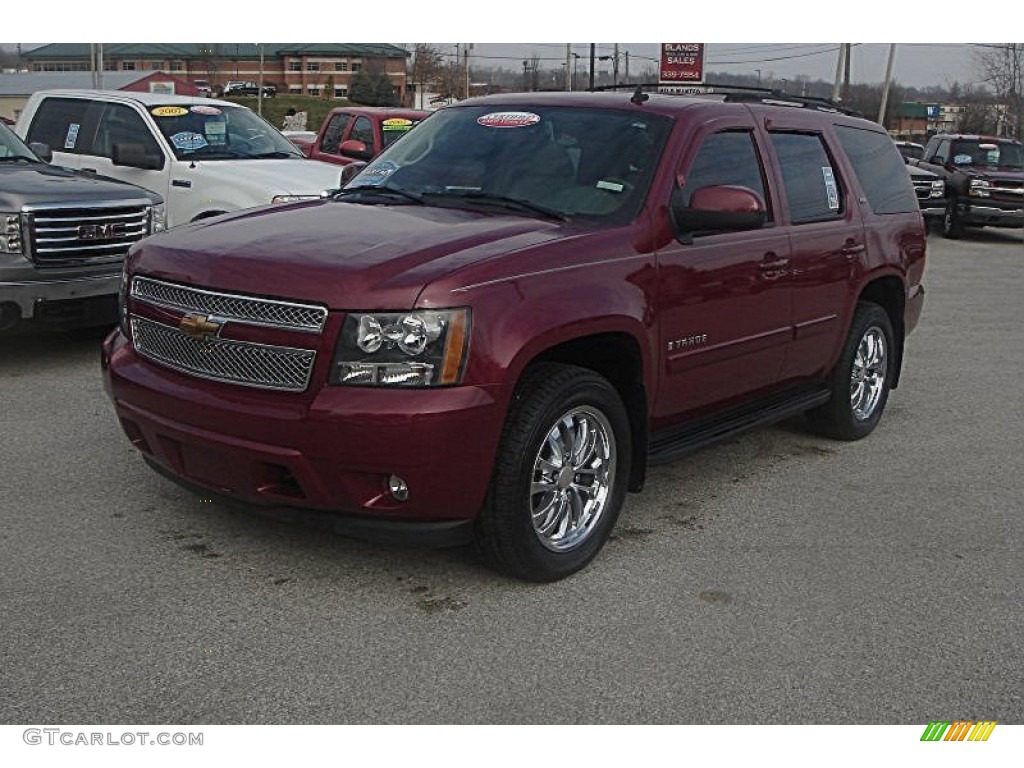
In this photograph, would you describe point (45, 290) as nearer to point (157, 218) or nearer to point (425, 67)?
point (157, 218)

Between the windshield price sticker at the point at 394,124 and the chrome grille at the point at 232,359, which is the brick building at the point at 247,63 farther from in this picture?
the chrome grille at the point at 232,359

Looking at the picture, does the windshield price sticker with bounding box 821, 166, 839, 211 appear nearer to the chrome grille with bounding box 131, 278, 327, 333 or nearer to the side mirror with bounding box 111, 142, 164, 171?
the chrome grille with bounding box 131, 278, 327, 333

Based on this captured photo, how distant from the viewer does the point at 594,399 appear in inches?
173

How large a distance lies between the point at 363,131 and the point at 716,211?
10.7 metres

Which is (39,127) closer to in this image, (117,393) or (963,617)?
(117,393)

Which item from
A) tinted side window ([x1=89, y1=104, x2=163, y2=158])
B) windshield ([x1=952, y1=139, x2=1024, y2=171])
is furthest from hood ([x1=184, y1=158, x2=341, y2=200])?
windshield ([x1=952, y1=139, x2=1024, y2=171])

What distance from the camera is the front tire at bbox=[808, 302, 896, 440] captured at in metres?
6.46

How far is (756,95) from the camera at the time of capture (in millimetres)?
5977

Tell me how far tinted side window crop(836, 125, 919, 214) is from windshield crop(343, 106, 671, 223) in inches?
77.3

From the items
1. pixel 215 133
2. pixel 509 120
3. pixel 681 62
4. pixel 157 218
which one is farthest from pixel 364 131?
pixel 681 62

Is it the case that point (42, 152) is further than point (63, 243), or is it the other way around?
point (42, 152)

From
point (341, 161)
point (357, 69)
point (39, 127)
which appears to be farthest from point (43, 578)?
point (357, 69)

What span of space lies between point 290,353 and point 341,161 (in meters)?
10.9

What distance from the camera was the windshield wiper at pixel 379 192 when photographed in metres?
5.15
